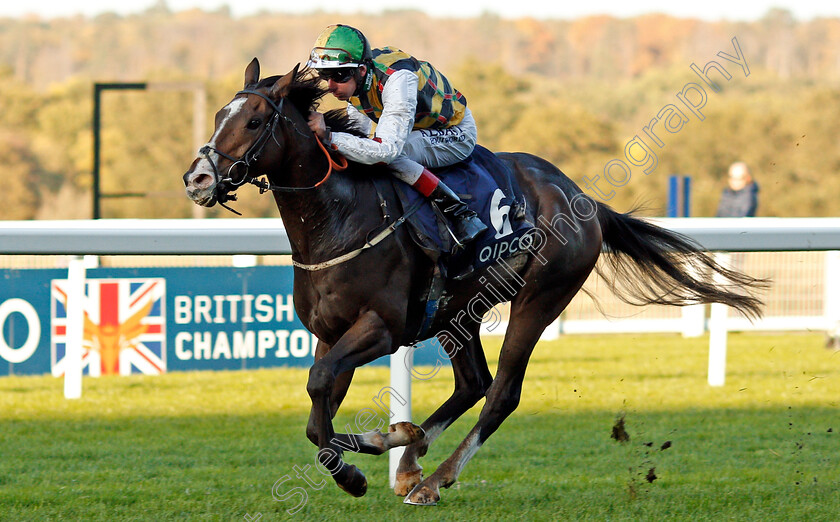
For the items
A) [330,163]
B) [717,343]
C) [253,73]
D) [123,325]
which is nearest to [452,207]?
[330,163]

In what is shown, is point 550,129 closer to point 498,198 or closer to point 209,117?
point 209,117

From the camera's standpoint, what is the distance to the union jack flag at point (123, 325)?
270 inches

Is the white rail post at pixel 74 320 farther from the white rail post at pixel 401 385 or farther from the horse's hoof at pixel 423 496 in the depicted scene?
the horse's hoof at pixel 423 496

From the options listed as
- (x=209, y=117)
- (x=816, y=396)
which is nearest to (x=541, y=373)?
(x=816, y=396)

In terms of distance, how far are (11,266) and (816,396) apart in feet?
17.6

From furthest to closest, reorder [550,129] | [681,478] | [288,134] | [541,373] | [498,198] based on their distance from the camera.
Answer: [550,129]
[541,373]
[681,478]
[498,198]
[288,134]

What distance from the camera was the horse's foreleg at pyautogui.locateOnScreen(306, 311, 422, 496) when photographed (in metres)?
3.66

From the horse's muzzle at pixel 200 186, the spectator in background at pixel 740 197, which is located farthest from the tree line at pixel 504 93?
the horse's muzzle at pixel 200 186

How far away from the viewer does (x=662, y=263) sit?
15.9ft

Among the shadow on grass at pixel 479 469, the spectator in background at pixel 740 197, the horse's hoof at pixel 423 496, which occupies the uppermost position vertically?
the spectator in background at pixel 740 197

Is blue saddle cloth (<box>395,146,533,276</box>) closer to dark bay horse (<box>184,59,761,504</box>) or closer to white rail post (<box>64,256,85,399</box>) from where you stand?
dark bay horse (<box>184,59,761,504</box>)

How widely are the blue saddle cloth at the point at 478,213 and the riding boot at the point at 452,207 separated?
36 millimetres

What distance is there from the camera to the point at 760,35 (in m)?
52.8

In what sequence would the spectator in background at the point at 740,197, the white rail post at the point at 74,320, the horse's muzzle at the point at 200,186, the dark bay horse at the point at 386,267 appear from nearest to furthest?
the horse's muzzle at the point at 200,186 → the dark bay horse at the point at 386,267 → the white rail post at the point at 74,320 → the spectator in background at the point at 740,197
